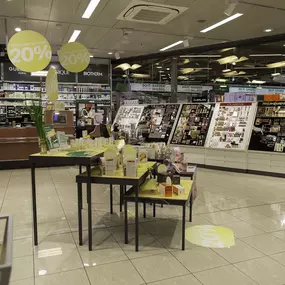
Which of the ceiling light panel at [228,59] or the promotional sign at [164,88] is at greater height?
the ceiling light panel at [228,59]

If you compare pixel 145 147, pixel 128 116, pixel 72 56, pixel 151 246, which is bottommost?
pixel 151 246

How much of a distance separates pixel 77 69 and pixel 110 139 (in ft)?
7.34

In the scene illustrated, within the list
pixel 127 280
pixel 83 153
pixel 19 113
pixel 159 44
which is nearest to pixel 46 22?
pixel 159 44

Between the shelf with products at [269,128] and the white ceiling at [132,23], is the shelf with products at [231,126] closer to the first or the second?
the shelf with products at [269,128]

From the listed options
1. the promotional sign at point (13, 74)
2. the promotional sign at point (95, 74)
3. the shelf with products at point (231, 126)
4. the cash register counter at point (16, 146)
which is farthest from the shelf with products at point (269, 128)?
the promotional sign at point (13, 74)

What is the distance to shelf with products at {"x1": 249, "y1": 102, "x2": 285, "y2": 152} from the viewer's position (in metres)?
6.63

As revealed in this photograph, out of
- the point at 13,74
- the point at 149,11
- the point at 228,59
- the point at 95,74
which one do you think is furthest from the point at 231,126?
the point at 13,74

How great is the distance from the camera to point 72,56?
5.58m

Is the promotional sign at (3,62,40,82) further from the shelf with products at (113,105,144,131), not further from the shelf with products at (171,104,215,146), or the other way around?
the shelf with products at (171,104,215,146)

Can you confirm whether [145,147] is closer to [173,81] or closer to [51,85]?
[51,85]

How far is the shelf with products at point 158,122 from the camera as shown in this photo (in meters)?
8.62

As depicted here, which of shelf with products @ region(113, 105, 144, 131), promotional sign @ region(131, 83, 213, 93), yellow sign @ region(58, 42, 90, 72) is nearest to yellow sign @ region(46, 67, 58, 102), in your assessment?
yellow sign @ region(58, 42, 90, 72)

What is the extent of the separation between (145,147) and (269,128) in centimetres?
378

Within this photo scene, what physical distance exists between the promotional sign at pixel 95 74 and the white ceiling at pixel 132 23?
210 centimetres
